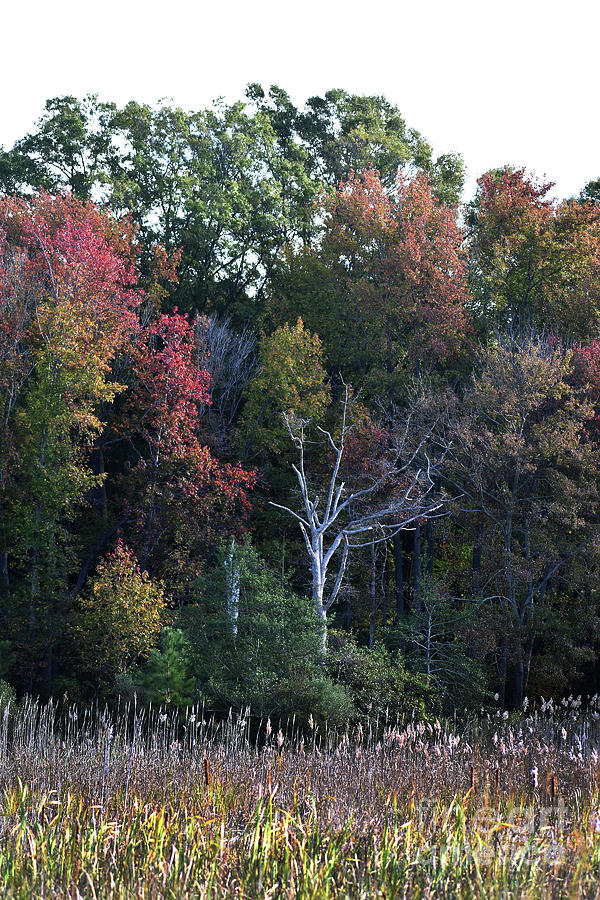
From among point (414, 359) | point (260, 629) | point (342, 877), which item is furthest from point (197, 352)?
point (342, 877)

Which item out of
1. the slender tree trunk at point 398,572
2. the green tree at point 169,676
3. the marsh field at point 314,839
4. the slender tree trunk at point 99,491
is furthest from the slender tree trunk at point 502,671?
the marsh field at point 314,839

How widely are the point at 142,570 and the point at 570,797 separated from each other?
14.1 metres

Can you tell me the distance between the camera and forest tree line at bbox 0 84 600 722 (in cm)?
1788

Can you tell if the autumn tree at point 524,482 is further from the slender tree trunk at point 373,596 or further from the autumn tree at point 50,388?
the autumn tree at point 50,388

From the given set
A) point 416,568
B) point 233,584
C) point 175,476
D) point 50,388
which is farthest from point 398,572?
point 50,388

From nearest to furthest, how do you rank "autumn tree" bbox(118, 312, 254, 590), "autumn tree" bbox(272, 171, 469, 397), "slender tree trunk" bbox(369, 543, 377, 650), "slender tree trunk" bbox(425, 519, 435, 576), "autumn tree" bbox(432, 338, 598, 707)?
"autumn tree" bbox(432, 338, 598, 707) < "autumn tree" bbox(118, 312, 254, 590) < "slender tree trunk" bbox(369, 543, 377, 650) < "autumn tree" bbox(272, 171, 469, 397) < "slender tree trunk" bbox(425, 519, 435, 576)

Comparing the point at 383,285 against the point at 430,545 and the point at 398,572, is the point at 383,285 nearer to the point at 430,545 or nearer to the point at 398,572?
the point at 430,545

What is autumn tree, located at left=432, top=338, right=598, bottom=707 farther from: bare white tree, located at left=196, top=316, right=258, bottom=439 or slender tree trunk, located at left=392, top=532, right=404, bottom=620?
bare white tree, located at left=196, top=316, right=258, bottom=439

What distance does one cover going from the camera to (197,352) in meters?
Answer: 22.5

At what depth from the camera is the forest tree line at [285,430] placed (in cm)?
1788

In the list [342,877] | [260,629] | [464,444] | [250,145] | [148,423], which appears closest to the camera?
[342,877]

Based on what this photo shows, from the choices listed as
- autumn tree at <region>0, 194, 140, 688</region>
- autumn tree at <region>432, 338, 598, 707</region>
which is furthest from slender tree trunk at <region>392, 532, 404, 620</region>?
autumn tree at <region>0, 194, 140, 688</region>

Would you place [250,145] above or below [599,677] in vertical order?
above

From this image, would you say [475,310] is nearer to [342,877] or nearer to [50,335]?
[50,335]
